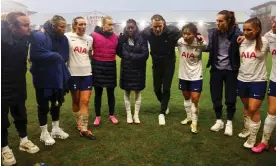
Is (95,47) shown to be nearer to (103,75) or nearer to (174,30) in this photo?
(103,75)

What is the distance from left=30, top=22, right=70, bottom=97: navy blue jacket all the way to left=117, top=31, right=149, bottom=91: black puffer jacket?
1.54 meters

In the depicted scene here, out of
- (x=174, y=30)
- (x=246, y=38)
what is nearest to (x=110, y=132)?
(x=174, y=30)

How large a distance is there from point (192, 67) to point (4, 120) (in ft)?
11.5

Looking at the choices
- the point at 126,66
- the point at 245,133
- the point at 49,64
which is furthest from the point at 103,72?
the point at 245,133

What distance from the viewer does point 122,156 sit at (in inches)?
181

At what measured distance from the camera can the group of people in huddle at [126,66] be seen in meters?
4.25

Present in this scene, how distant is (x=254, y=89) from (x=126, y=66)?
257 cm

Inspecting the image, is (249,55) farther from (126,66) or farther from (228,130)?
(126,66)

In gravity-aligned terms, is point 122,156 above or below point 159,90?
below

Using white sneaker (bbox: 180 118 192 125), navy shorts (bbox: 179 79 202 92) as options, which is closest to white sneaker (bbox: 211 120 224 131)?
white sneaker (bbox: 180 118 192 125)

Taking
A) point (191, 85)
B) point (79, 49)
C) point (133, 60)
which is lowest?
point (191, 85)

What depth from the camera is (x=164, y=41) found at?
19.8 feet

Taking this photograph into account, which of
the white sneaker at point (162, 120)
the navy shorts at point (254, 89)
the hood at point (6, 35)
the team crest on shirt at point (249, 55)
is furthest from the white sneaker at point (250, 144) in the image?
the hood at point (6, 35)

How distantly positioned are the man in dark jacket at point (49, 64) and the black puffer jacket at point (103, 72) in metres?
0.79
